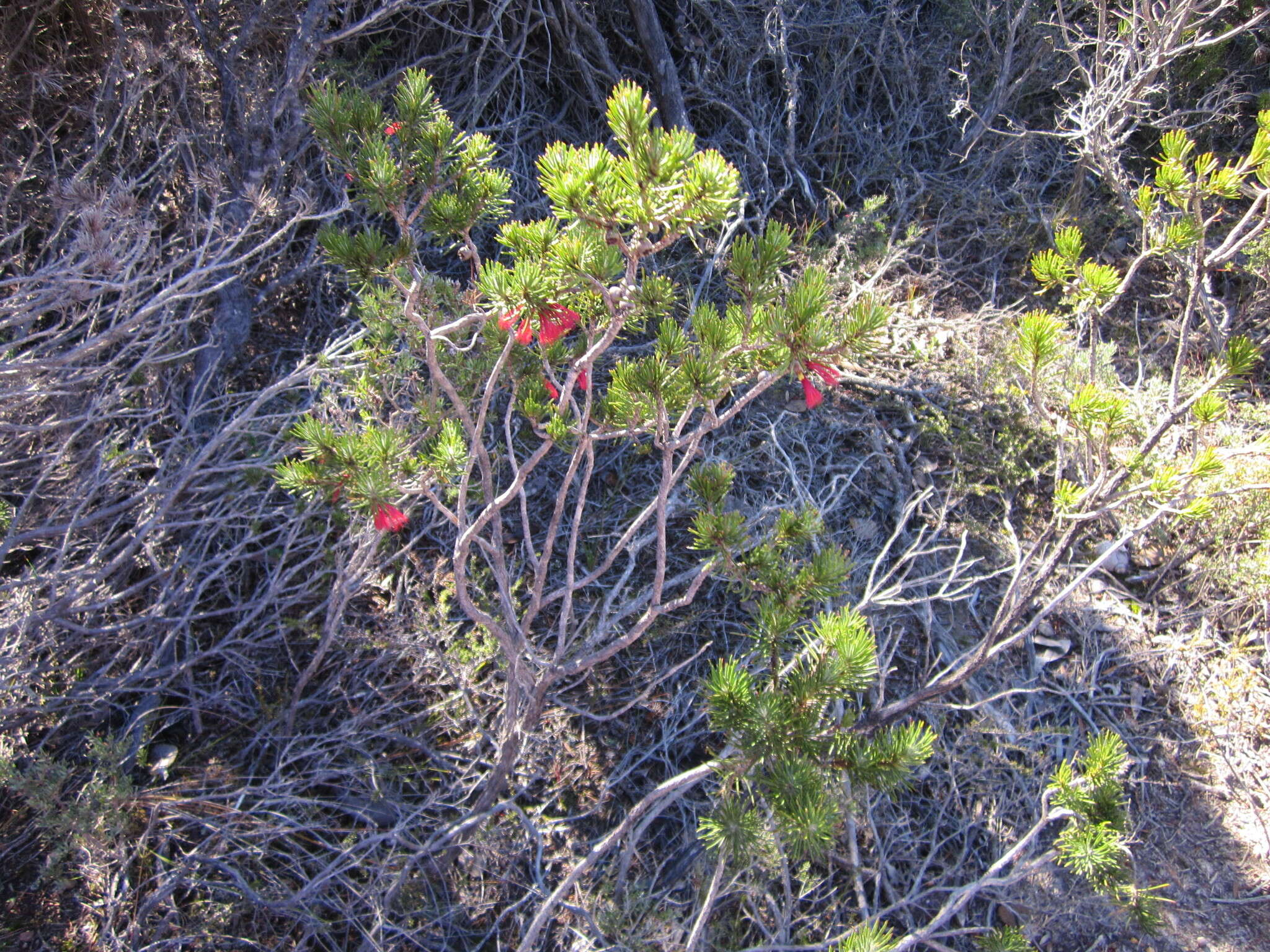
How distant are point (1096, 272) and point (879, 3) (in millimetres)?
2957

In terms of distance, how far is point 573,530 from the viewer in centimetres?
195

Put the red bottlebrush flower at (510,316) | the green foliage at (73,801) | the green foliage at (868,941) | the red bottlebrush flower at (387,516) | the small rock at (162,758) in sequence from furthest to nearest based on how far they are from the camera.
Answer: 1. the small rock at (162,758)
2. the green foliage at (73,801)
3. the green foliage at (868,941)
4. the red bottlebrush flower at (387,516)
5. the red bottlebrush flower at (510,316)

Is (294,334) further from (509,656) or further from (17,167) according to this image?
(509,656)

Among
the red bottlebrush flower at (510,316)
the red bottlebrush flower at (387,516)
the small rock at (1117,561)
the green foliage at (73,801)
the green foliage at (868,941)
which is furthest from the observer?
the small rock at (1117,561)

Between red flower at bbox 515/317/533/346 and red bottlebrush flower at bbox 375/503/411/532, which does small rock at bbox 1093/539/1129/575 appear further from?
red bottlebrush flower at bbox 375/503/411/532

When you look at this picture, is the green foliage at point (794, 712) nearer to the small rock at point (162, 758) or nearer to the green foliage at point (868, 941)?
the green foliage at point (868, 941)

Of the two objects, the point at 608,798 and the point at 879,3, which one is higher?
the point at 879,3

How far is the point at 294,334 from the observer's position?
322 centimetres

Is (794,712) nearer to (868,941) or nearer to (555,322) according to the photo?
(868,941)

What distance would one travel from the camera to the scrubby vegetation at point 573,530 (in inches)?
62.9

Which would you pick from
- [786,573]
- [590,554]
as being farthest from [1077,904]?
[590,554]

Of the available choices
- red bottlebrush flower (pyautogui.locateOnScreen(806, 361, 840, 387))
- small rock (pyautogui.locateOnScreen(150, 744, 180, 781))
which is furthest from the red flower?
small rock (pyautogui.locateOnScreen(150, 744, 180, 781))

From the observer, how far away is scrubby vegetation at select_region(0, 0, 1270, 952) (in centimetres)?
160

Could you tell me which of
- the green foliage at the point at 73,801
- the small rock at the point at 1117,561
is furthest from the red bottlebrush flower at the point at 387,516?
the small rock at the point at 1117,561
